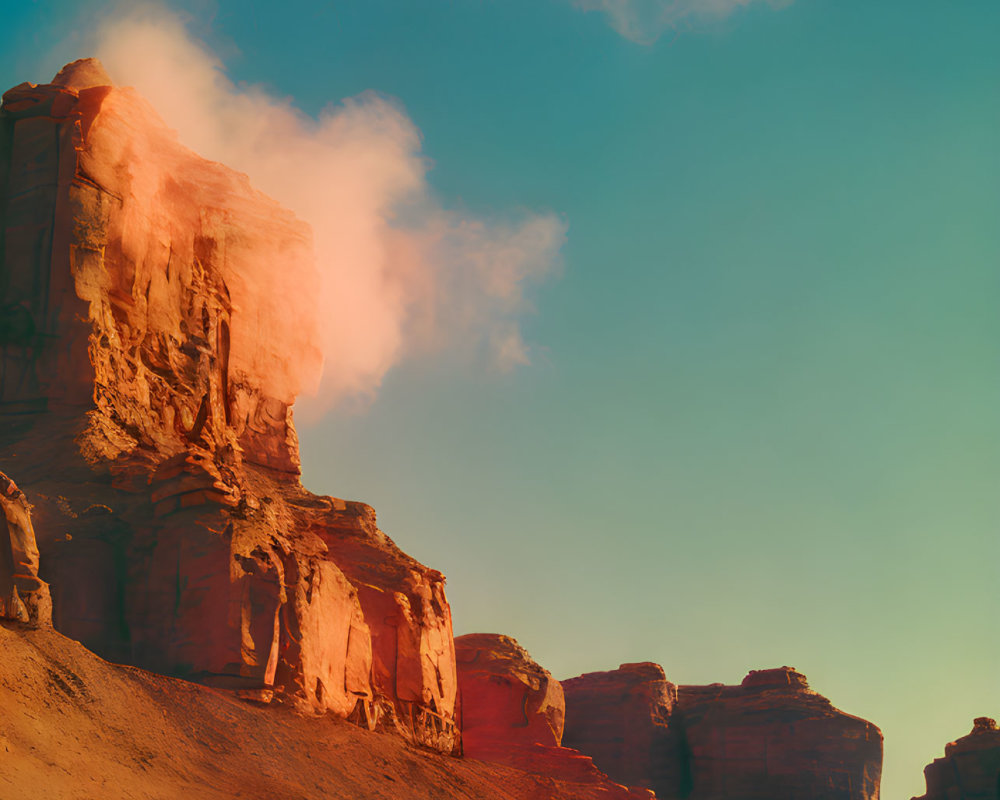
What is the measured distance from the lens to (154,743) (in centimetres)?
2852

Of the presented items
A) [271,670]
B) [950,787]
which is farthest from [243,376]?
[950,787]

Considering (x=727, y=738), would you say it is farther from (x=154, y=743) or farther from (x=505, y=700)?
(x=154, y=743)

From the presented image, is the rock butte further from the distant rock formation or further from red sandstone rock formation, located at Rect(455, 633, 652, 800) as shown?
the distant rock formation

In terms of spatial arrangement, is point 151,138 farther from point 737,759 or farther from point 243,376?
point 737,759

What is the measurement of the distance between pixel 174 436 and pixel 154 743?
686 inches

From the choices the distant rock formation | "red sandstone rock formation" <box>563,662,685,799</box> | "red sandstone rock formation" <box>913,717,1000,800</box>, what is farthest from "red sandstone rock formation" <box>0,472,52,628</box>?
"red sandstone rock formation" <box>913,717,1000,800</box>

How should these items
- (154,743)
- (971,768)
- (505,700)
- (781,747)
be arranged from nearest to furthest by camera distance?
1. (154,743)
2. (505,700)
3. (971,768)
4. (781,747)

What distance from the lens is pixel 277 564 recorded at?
3859 centimetres

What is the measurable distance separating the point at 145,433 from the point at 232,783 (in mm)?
17058

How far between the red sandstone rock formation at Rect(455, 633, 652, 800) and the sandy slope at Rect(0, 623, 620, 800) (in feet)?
51.1

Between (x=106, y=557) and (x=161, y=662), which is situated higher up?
(x=106, y=557)

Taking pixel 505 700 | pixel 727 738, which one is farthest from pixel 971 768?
pixel 505 700

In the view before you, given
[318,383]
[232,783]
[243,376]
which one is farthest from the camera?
[318,383]

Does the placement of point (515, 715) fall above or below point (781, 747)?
below
